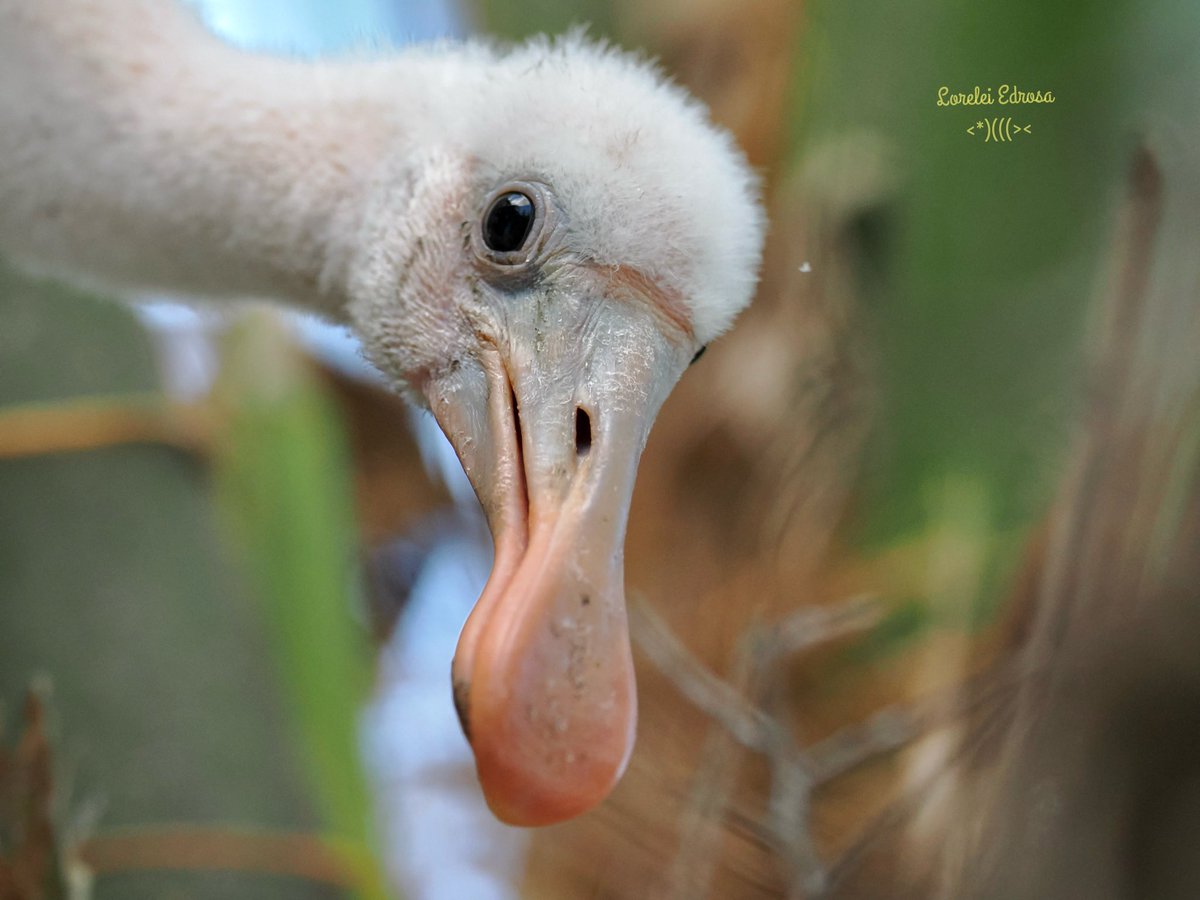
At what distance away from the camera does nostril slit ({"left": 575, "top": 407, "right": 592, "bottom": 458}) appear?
1.73ft

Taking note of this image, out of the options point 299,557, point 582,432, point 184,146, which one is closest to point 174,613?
point 299,557

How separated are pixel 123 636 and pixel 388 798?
0.45 m

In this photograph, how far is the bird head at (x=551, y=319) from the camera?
1.56 feet

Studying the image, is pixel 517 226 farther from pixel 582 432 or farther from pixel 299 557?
pixel 299 557

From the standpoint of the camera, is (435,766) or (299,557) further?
(435,766)

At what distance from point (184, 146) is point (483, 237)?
21cm

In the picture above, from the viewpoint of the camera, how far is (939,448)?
1.01m

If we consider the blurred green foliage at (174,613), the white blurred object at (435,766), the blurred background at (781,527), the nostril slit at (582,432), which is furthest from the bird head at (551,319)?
the white blurred object at (435,766)

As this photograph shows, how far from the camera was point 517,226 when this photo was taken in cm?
57

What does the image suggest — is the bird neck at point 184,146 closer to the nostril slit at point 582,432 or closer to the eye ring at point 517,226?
the eye ring at point 517,226

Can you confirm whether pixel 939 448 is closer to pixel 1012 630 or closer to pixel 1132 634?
pixel 1012 630

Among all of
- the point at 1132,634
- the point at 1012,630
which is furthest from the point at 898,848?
the point at 1132,634

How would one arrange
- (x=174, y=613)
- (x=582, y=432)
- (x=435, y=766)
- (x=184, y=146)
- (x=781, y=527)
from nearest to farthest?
(x=582, y=432) → (x=184, y=146) → (x=174, y=613) → (x=781, y=527) → (x=435, y=766)

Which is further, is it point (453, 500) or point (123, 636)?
point (453, 500)
